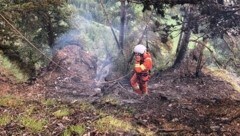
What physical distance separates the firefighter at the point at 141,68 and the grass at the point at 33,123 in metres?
4.37

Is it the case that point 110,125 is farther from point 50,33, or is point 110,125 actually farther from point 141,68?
point 50,33

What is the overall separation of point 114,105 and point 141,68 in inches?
64.9

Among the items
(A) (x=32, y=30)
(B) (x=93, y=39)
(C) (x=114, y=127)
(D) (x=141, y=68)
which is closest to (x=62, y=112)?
(C) (x=114, y=127)

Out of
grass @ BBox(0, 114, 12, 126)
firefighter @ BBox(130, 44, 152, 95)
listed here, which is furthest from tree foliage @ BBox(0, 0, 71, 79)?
grass @ BBox(0, 114, 12, 126)

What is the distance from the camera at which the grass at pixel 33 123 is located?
7.48m

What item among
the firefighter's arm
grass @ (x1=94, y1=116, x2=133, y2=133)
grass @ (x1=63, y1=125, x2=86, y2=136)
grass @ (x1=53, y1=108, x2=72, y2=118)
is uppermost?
the firefighter's arm

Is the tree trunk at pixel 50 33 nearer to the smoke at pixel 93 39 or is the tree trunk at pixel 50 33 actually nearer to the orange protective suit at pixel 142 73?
the smoke at pixel 93 39

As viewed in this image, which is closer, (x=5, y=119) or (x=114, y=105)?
(x=5, y=119)

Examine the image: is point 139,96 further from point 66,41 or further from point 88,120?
point 66,41

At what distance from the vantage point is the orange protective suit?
11297 mm

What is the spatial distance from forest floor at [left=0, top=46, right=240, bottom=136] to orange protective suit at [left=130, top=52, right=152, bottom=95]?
28 centimetres

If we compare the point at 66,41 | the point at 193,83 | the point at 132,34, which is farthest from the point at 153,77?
the point at 66,41

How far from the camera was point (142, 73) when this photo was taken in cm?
1168

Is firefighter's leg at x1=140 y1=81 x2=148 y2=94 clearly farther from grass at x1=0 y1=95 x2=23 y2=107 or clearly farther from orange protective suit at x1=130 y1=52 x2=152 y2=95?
grass at x1=0 y1=95 x2=23 y2=107
